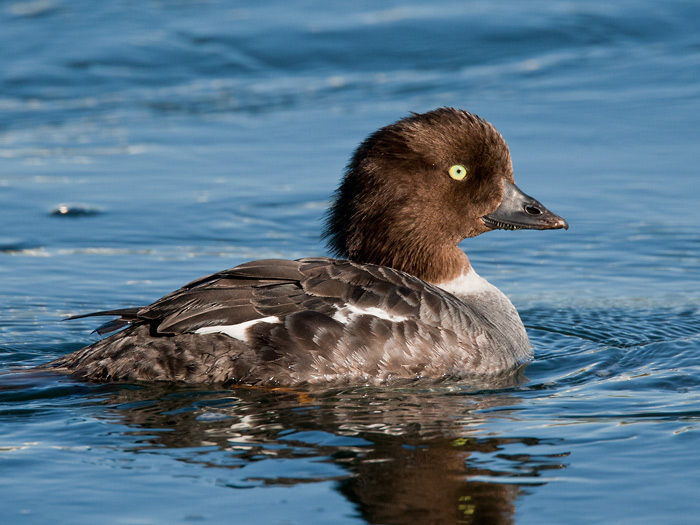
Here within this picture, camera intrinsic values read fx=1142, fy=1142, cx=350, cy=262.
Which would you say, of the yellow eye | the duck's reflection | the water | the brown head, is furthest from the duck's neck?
the duck's reflection

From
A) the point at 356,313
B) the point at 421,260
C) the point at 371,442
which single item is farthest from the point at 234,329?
the point at 421,260

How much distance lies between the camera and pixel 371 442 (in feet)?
18.1

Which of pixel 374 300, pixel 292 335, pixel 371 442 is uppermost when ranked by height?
pixel 374 300

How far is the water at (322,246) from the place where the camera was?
16.6ft

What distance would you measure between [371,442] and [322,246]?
464 cm

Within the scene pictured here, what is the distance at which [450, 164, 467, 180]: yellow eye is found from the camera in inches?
292

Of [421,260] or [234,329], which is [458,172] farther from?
[234,329]

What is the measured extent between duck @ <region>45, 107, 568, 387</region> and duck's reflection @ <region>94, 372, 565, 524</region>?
17 centimetres

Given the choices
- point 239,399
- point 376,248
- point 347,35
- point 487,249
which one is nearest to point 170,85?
point 347,35

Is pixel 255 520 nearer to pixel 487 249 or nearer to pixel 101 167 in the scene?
pixel 487 249

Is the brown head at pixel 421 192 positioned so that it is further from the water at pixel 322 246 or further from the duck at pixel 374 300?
the water at pixel 322 246

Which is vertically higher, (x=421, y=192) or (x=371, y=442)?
(x=421, y=192)

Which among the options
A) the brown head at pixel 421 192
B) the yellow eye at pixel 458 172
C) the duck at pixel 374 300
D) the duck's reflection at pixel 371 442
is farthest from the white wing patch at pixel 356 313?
the yellow eye at pixel 458 172

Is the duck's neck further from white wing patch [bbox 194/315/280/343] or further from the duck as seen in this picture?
white wing patch [bbox 194/315/280/343]
